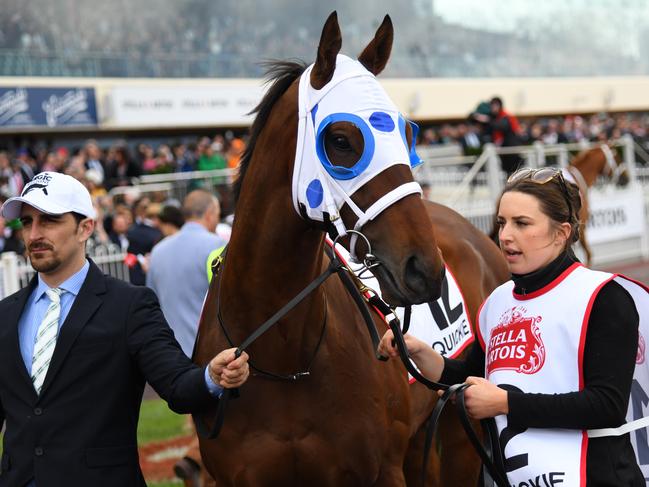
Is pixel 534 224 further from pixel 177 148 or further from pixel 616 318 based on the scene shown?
pixel 177 148

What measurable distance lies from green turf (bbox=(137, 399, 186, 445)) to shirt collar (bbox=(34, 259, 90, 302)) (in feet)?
13.0

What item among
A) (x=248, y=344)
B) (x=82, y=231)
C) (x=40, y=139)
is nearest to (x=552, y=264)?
(x=248, y=344)

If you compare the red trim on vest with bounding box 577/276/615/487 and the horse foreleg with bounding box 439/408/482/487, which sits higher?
the red trim on vest with bounding box 577/276/615/487

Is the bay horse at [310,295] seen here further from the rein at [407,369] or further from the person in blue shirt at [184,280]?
the person in blue shirt at [184,280]

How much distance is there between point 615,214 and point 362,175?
13.2m

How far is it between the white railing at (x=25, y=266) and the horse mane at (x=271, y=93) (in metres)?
5.65

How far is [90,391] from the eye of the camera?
2602 mm

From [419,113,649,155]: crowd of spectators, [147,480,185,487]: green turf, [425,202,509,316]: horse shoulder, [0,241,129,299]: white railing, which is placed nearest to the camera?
[425,202,509,316]: horse shoulder

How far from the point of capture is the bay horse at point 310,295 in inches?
101

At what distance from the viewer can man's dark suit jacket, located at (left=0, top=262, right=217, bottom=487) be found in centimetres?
254

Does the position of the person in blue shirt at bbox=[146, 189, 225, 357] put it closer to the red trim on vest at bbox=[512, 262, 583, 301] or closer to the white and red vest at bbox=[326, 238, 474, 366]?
the white and red vest at bbox=[326, 238, 474, 366]

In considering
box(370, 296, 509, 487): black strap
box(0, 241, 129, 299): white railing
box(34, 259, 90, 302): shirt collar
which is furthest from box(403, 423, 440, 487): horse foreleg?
box(0, 241, 129, 299): white railing

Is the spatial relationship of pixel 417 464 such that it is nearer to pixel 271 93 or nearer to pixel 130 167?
pixel 271 93

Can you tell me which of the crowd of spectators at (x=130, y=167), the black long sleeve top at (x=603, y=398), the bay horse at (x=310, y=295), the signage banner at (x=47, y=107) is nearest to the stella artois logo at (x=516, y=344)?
the black long sleeve top at (x=603, y=398)
